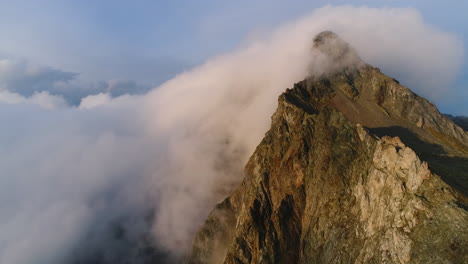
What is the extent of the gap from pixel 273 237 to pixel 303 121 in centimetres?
6355

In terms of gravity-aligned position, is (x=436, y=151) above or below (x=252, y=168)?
below

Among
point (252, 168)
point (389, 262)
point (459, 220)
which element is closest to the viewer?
point (459, 220)

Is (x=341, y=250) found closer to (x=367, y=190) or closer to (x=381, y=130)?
(x=367, y=190)

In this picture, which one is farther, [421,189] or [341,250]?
[341,250]

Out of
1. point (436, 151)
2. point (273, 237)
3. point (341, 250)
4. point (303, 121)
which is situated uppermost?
point (303, 121)

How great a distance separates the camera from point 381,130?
558ft

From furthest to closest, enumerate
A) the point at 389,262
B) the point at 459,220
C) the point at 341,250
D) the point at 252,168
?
1. the point at 252,168
2. the point at 341,250
3. the point at 389,262
4. the point at 459,220

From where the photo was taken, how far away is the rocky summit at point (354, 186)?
9731cm

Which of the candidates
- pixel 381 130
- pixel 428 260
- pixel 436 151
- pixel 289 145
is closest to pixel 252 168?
pixel 289 145

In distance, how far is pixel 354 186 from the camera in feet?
437

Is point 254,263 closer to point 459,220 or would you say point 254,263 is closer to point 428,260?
point 428,260

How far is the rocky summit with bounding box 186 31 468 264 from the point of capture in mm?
97312

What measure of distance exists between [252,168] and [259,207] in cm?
3378

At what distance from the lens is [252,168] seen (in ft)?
641
